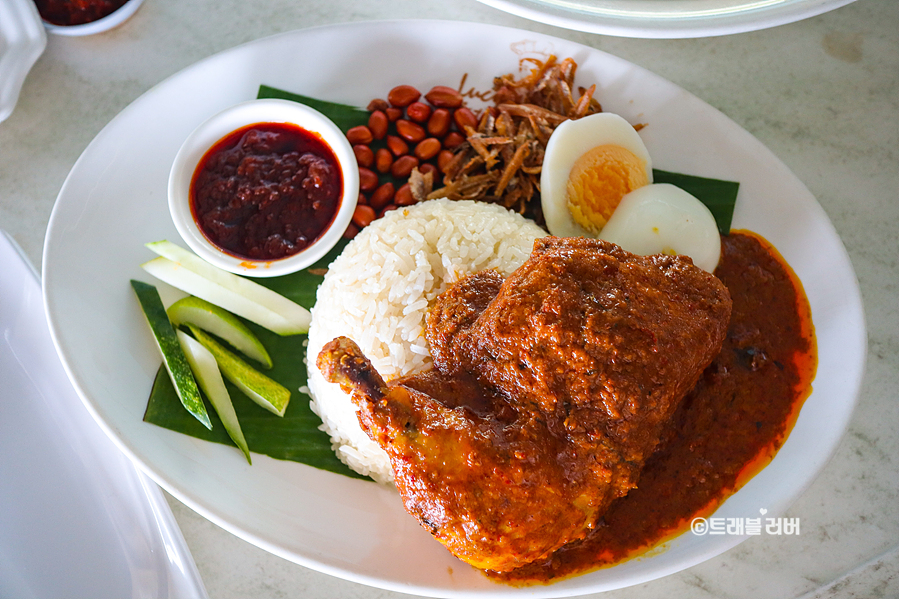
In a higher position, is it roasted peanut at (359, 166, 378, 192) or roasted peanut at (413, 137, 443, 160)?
roasted peanut at (413, 137, 443, 160)

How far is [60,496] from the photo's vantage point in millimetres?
2684

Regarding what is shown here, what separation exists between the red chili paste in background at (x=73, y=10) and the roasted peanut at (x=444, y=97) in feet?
5.32

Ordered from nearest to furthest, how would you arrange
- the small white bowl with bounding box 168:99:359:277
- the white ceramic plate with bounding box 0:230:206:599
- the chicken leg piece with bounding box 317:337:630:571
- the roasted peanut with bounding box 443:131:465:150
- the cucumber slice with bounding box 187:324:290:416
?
the chicken leg piece with bounding box 317:337:630:571, the small white bowl with bounding box 168:99:359:277, the cucumber slice with bounding box 187:324:290:416, the white ceramic plate with bounding box 0:230:206:599, the roasted peanut with bounding box 443:131:465:150

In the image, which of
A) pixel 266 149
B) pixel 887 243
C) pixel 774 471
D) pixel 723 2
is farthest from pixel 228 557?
pixel 887 243

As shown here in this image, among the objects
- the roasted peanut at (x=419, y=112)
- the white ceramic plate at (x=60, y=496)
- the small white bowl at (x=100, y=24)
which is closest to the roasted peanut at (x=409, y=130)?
the roasted peanut at (x=419, y=112)

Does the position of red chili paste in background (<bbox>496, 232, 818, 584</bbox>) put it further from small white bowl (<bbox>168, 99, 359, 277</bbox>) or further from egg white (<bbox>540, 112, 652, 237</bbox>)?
small white bowl (<bbox>168, 99, 359, 277</bbox>)

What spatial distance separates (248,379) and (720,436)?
186 cm

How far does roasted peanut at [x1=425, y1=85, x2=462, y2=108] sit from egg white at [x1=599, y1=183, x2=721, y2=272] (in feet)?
3.01

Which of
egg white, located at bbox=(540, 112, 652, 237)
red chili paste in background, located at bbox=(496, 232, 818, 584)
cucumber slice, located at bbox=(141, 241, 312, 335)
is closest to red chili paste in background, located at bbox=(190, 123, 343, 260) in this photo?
cucumber slice, located at bbox=(141, 241, 312, 335)

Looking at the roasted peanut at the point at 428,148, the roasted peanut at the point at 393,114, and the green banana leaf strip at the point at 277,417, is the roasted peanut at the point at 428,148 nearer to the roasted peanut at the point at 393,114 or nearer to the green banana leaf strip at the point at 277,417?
the roasted peanut at the point at 393,114

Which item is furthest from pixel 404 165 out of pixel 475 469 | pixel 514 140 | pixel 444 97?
pixel 475 469

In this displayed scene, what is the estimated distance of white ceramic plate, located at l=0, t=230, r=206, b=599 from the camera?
2611mm

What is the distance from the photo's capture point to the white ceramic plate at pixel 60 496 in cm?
261

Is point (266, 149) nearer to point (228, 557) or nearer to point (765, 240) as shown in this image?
point (228, 557)
